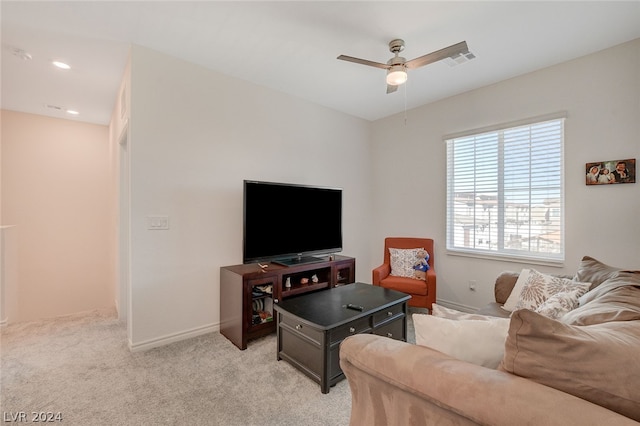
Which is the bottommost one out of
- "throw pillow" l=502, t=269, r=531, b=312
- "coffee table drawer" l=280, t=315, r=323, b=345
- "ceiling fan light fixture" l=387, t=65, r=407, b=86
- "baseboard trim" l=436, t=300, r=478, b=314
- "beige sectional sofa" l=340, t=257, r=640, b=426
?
"baseboard trim" l=436, t=300, r=478, b=314

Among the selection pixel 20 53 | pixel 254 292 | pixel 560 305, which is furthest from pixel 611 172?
pixel 20 53

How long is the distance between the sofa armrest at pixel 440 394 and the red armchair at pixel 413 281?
7.53 ft

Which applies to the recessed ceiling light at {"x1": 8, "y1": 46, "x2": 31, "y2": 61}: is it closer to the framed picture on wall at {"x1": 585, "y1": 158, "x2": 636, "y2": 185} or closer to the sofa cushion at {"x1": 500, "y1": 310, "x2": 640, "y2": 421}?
the sofa cushion at {"x1": 500, "y1": 310, "x2": 640, "y2": 421}

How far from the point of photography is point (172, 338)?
2691mm

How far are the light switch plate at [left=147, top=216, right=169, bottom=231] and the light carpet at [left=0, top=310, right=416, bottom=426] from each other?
111cm

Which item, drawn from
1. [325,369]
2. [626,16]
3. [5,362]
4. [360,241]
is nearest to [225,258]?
[325,369]

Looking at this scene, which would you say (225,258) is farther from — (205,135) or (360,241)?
(360,241)

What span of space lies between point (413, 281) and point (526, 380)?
2674 mm

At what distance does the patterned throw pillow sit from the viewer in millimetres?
1915

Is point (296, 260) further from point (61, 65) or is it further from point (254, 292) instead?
point (61, 65)

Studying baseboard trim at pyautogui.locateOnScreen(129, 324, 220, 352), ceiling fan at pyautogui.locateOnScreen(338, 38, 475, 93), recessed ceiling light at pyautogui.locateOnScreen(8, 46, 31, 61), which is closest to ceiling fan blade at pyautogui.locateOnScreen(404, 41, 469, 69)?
ceiling fan at pyautogui.locateOnScreen(338, 38, 475, 93)

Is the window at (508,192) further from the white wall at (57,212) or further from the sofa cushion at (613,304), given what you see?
the white wall at (57,212)

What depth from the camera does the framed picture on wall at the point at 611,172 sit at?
2.50 m

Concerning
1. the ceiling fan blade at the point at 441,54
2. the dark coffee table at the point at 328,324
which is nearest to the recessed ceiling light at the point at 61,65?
the dark coffee table at the point at 328,324
